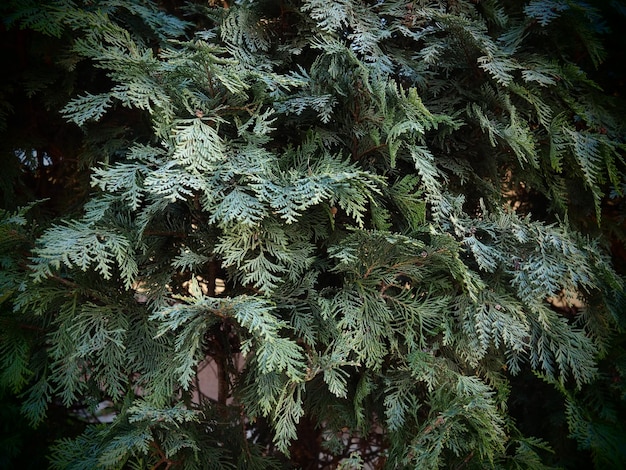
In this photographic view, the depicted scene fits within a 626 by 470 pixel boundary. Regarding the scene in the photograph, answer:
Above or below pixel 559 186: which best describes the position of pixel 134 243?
below

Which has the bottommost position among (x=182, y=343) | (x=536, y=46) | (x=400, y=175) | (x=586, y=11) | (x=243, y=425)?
(x=243, y=425)

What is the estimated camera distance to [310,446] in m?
2.19

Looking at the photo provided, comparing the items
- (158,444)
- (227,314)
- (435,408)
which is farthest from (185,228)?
(435,408)

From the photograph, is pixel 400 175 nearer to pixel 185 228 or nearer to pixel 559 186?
pixel 559 186

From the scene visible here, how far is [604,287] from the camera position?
1.83 metres

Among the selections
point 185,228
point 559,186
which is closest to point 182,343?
point 185,228

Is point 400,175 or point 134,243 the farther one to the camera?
point 400,175

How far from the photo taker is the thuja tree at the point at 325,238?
1.51 m

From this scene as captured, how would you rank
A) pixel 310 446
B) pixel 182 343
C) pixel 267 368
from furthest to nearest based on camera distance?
pixel 310 446 → pixel 182 343 → pixel 267 368

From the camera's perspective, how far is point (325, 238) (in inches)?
67.7

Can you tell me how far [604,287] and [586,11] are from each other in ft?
2.98

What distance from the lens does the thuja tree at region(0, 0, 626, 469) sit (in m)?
1.51

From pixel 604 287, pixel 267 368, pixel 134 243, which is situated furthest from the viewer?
pixel 604 287

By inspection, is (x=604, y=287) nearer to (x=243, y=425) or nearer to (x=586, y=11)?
(x=586, y=11)
